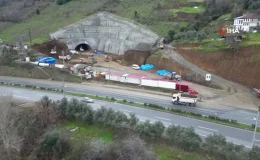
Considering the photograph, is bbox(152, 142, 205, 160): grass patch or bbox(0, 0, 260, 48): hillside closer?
bbox(152, 142, 205, 160): grass patch

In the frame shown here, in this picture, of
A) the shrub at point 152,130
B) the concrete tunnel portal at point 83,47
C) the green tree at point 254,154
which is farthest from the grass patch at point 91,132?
the concrete tunnel portal at point 83,47

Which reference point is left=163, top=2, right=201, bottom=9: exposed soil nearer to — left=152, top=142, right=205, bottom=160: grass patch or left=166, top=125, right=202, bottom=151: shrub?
left=166, top=125, right=202, bottom=151: shrub

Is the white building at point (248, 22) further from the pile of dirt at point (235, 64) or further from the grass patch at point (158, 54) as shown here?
the grass patch at point (158, 54)

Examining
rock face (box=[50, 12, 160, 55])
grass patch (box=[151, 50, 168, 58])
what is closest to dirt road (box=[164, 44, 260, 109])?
grass patch (box=[151, 50, 168, 58])

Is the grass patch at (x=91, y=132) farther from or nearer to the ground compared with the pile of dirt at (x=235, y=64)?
nearer to the ground

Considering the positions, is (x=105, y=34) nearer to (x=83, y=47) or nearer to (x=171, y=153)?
(x=83, y=47)

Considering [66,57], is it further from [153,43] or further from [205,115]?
[205,115]
